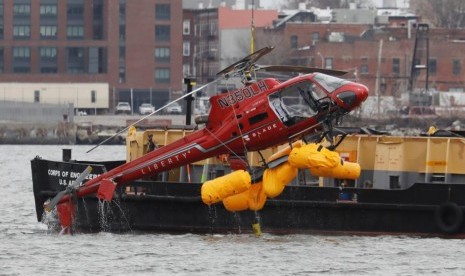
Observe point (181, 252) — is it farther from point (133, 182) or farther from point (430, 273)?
point (430, 273)

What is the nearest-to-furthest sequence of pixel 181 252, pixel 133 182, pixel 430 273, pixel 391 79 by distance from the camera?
pixel 430 273 < pixel 181 252 < pixel 133 182 < pixel 391 79

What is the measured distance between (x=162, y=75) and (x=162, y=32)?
3.55 meters

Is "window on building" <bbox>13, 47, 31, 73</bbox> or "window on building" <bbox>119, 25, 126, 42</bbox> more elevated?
"window on building" <bbox>119, 25, 126, 42</bbox>

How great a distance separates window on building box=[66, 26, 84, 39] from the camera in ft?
458

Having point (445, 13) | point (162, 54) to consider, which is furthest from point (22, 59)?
point (445, 13)

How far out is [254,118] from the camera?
116 feet

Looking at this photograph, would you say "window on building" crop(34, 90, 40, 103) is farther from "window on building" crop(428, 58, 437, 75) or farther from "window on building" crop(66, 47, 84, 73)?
"window on building" crop(428, 58, 437, 75)

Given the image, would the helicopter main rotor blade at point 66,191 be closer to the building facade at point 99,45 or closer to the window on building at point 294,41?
the building facade at point 99,45

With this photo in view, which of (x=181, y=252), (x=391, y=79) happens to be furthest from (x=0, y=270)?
(x=391, y=79)

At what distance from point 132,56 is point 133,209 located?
4087 inches

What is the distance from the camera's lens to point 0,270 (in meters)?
32.2

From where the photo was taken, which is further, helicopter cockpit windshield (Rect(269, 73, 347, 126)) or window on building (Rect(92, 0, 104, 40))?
window on building (Rect(92, 0, 104, 40))

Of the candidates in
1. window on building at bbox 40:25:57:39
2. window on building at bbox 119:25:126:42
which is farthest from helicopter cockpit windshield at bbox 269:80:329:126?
window on building at bbox 40:25:57:39

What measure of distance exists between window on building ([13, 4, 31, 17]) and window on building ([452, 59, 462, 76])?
34562 mm
